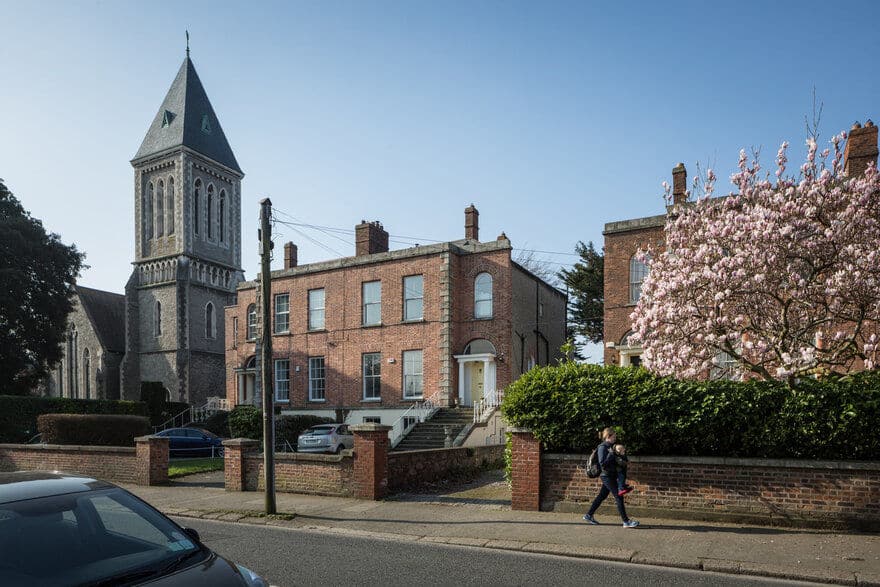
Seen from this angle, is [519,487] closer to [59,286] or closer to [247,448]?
[247,448]

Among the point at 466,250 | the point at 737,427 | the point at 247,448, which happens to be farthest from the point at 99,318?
the point at 737,427

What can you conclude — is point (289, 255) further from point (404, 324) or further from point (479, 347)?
point (479, 347)

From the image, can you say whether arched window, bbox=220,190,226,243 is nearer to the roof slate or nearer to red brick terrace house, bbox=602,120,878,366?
the roof slate

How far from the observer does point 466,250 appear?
28000 millimetres

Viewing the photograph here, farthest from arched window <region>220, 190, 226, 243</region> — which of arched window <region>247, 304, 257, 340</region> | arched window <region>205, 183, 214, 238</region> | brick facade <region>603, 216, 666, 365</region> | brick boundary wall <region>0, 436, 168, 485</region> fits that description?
brick facade <region>603, 216, 666, 365</region>

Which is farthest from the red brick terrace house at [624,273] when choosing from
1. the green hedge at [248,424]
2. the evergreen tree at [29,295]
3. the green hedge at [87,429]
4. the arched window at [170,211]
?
the arched window at [170,211]

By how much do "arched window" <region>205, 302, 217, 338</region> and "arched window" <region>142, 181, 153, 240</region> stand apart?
810 cm

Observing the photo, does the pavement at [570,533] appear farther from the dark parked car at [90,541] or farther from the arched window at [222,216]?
the arched window at [222,216]

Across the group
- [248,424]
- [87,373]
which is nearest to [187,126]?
[87,373]

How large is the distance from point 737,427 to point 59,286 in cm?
3897

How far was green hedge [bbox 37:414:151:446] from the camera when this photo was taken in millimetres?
20438

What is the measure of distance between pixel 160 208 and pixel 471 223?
31.3 metres

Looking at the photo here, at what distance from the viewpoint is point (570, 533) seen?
972 centimetres

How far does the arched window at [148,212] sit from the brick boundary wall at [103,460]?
3445 centimetres
